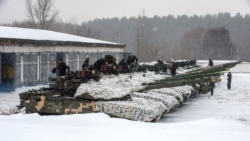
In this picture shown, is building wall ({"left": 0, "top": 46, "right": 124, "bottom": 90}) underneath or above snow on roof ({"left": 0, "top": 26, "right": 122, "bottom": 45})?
underneath

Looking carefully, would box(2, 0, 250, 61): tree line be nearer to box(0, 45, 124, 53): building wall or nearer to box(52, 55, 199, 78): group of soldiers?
box(0, 45, 124, 53): building wall

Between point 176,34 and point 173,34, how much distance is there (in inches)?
30.6

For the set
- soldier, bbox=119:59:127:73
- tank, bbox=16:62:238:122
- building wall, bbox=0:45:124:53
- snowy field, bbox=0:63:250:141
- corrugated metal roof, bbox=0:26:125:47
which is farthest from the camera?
corrugated metal roof, bbox=0:26:125:47

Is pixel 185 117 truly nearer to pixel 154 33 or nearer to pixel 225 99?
pixel 225 99

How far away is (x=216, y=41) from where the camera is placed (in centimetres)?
8100

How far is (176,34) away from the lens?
110438 mm

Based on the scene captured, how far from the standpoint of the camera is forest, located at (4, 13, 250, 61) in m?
70.7

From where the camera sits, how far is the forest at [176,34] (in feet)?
232

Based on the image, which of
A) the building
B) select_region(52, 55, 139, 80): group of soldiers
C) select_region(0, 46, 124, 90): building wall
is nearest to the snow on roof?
the building

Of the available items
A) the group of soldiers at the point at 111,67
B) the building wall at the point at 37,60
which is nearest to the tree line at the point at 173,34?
the building wall at the point at 37,60

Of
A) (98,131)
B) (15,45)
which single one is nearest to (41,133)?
(98,131)

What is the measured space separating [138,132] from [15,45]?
16.0m

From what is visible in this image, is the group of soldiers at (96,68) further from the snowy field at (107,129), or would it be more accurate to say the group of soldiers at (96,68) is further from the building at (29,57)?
the building at (29,57)

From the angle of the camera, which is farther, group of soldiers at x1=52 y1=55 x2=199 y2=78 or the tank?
group of soldiers at x1=52 y1=55 x2=199 y2=78
